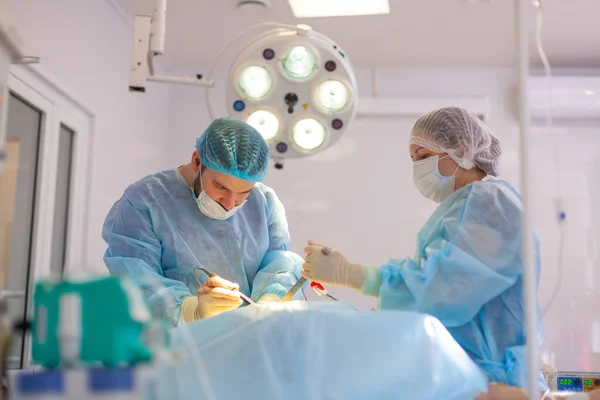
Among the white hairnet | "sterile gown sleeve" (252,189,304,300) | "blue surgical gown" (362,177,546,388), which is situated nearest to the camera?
"blue surgical gown" (362,177,546,388)

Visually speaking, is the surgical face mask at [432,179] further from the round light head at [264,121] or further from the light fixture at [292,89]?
the round light head at [264,121]

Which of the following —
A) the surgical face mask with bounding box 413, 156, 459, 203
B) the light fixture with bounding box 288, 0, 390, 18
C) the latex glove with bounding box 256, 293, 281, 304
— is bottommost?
the latex glove with bounding box 256, 293, 281, 304

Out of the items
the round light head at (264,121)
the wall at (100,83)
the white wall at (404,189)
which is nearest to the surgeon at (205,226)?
the round light head at (264,121)

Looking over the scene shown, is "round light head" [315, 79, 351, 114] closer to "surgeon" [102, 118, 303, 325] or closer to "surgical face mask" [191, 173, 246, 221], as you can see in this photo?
"surgeon" [102, 118, 303, 325]

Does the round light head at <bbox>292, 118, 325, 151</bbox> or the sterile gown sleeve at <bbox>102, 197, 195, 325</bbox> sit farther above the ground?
the round light head at <bbox>292, 118, 325, 151</bbox>

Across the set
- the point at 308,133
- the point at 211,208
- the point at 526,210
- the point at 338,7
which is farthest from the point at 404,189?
the point at 526,210

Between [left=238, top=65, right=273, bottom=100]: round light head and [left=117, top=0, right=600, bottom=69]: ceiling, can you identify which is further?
[left=117, top=0, right=600, bottom=69]: ceiling

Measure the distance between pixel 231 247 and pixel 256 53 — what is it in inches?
26.0

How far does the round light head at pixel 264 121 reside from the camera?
2.44 m

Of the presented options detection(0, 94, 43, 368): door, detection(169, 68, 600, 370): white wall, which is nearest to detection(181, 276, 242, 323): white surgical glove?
detection(0, 94, 43, 368): door

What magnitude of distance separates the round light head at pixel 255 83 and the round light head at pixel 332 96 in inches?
6.9

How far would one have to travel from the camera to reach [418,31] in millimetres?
4367

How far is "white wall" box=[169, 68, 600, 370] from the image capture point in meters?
4.68

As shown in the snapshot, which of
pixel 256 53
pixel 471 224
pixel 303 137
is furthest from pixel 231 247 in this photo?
pixel 471 224
